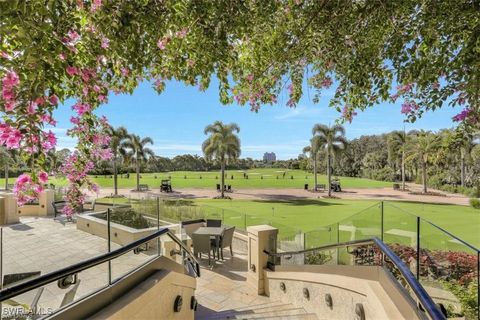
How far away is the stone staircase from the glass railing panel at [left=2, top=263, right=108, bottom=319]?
315cm

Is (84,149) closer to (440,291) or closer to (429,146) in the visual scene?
(440,291)

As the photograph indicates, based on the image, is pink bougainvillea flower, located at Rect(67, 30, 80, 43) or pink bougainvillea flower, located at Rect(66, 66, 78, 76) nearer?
pink bougainvillea flower, located at Rect(66, 66, 78, 76)

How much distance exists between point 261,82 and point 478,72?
257cm

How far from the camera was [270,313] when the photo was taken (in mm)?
5246

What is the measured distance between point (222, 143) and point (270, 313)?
25.0 meters

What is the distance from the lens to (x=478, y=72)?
2557 millimetres

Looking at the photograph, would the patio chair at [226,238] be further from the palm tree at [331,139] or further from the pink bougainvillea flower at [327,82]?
the palm tree at [331,139]

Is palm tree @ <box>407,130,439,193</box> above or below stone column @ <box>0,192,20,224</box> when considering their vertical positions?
above

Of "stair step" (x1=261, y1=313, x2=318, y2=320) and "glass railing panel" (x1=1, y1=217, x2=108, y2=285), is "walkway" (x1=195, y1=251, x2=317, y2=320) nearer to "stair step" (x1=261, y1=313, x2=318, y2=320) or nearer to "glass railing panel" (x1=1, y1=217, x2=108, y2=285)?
"stair step" (x1=261, y1=313, x2=318, y2=320)

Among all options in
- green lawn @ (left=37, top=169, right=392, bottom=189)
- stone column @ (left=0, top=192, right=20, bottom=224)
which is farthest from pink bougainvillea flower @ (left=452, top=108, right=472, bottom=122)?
green lawn @ (left=37, top=169, right=392, bottom=189)

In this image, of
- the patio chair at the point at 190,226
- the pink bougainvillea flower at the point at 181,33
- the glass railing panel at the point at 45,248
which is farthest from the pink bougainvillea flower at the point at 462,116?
the patio chair at the point at 190,226

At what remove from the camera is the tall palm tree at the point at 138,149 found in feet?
112

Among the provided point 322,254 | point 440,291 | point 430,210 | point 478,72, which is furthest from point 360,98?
point 430,210

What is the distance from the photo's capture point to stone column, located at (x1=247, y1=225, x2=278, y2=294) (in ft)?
22.7
